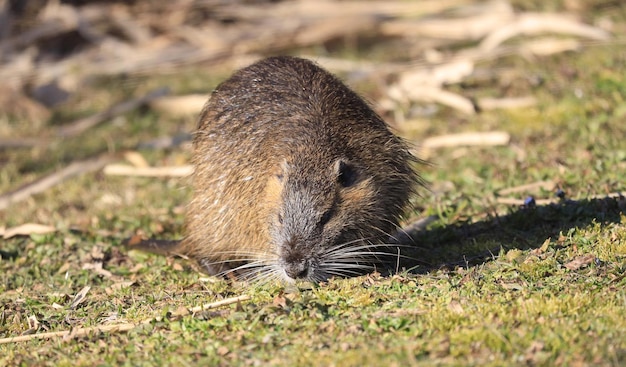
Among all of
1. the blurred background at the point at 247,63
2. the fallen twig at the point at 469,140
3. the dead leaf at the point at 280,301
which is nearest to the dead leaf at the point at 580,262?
the dead leaf at the point at 280,301

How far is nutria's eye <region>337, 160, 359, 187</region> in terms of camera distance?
14.5 ft

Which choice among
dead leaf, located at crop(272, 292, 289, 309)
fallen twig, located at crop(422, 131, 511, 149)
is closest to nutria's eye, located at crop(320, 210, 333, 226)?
dead leaf, located at crop(272, 292, 289, 309)

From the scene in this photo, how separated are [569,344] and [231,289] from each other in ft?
5.63

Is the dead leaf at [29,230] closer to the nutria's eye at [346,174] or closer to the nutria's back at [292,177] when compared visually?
the nutria's back at [292,177]

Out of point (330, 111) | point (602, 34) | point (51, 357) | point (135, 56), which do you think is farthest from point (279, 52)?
point (51, 357)

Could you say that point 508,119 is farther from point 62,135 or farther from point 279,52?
point 62,135

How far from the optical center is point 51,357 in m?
3.86

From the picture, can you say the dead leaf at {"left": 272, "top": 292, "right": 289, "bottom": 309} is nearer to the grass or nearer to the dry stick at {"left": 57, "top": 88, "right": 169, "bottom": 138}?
the grass

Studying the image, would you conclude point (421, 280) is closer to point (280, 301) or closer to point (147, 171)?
point (280, 301)

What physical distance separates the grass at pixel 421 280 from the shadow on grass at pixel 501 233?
0.04ft

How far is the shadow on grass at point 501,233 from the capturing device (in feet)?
15.4

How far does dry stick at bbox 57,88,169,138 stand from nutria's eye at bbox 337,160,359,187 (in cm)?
447

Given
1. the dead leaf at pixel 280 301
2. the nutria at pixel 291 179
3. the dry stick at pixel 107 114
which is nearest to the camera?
the dead leaf at pixel 280 301

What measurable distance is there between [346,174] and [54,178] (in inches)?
137
